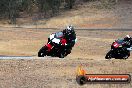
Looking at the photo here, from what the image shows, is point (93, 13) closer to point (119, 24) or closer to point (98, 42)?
point (119, 24)

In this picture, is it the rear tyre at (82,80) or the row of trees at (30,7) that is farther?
the row of trees at (30,7)

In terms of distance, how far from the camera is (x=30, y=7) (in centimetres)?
5694

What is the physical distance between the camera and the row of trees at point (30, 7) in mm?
54625

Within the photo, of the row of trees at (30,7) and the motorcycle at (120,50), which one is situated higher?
the motorcycle at (120,50)

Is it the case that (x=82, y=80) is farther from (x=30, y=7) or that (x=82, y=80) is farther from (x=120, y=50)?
(x=30, y=7)

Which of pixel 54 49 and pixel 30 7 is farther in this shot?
pixel 30 7

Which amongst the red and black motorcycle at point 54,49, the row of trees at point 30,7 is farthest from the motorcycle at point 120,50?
the row of trees at point 30,7

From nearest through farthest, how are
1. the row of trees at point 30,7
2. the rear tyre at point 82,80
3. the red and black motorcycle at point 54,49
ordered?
1. the rear tyre at point 82,80
2. the red and black motorcycle at point 54,49
3. the row of trees at point 30,7

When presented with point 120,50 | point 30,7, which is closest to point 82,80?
point 120,50

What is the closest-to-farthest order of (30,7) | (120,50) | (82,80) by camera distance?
(82,80)
(120,50)
(30,7)

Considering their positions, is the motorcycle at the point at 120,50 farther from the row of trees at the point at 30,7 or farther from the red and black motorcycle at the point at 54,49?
the row of trees at the point at 30,7

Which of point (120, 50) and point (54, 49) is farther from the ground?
point (120, 50)

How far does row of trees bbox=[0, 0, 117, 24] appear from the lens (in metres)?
54.6

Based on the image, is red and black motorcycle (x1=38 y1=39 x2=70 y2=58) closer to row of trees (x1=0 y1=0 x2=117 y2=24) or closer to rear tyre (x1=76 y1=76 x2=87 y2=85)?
rear tyre (x1=76 y1=76 x2=87 y2=85)
